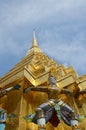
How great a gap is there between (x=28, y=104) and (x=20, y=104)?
593 millimetres

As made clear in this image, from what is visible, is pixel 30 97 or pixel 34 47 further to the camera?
pixel 34 47

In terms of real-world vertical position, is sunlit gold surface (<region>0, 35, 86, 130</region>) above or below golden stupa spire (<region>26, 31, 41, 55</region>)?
below

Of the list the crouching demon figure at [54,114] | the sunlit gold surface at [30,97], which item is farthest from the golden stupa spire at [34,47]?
the crouching demon figure at [54,114]

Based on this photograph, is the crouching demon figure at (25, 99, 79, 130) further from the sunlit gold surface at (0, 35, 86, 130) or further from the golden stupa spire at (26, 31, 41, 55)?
the golden stupa spire at (26, 31, 41, 55)

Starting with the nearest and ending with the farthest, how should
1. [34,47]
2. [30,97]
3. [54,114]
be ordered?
1. [54,114]
2. [30,97]
3. [34,47]

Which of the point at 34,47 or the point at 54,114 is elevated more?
the point at 34,47

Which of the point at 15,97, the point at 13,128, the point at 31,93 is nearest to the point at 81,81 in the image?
the point at 31,93

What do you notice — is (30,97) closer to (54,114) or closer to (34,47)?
(54,114)

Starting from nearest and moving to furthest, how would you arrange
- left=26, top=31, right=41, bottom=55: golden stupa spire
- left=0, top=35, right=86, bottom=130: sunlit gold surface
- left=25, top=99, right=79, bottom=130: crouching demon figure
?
left=25, top=99, right=79, bottom=130: crouching demon figure → left=0, top=35, right=86, bottom=130: sunlit gold surface → left=26, top=31, right=41, bottom=55: golden stupa spire

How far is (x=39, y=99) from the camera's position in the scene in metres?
9.70

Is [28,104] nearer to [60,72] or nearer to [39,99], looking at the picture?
[39,99]

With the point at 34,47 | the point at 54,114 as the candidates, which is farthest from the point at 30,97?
the point at 34,47

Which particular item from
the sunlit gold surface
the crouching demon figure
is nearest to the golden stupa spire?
the sunlit gold surface

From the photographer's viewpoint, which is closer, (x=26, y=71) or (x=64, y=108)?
(x=64, y=108)
